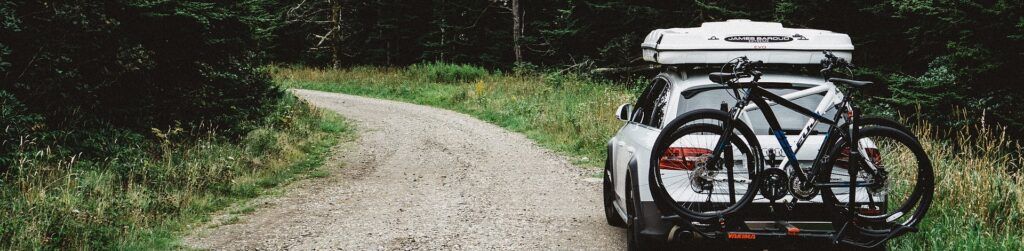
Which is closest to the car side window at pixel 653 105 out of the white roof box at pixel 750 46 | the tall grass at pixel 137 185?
the white roof box at pixel 750 46

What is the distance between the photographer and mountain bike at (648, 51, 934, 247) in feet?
14.4

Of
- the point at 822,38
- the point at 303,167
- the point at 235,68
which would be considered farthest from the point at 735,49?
the point at 235,68

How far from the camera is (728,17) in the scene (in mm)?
19766

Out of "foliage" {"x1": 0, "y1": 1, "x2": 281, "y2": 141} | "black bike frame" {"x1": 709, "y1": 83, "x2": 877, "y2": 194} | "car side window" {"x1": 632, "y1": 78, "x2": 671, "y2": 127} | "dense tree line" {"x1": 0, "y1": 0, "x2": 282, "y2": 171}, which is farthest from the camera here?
"foliage" {"x1": 0, "y1": 1, "x2": 281, "y2": 141}

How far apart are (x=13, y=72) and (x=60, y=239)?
3.61 m

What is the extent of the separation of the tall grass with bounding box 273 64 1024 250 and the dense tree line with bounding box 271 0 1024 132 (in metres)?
0.74

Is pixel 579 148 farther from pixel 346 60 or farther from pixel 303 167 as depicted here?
pixel 346 60

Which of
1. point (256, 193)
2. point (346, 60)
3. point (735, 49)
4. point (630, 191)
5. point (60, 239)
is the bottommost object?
point (346, 60)

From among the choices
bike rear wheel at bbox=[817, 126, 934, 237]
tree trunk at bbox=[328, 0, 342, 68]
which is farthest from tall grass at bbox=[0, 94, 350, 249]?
tree trunk at bbox=[328, 0, 342, 68]

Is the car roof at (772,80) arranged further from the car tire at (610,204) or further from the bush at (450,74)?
the bush at (450,74)

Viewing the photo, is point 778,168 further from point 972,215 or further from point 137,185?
point 137,185

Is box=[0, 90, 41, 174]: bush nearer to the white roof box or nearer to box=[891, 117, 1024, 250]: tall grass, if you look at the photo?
the white roof box

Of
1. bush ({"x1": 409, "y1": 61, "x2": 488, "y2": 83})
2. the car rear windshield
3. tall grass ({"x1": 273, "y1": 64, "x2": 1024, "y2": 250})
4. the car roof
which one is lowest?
bush ({"x1": 409, "y1": 61, "x2": 488, "y2": 83})

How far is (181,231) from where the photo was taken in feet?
22.1
